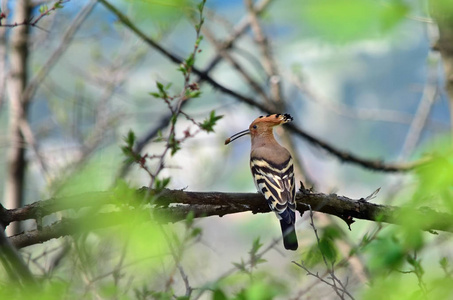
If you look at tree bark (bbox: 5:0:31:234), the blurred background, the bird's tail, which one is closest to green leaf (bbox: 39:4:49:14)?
the blurred background

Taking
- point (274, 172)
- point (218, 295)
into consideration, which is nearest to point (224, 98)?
point (274, 172)

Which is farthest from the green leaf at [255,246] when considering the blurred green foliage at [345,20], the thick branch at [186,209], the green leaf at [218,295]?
the blurred green foliage at [345,20]

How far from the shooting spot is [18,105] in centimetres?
574

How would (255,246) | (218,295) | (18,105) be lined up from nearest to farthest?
(218,295), (255,246), (18,105)

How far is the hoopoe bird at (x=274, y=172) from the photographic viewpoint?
2799mm

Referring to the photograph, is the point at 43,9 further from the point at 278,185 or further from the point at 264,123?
the point at 264,123

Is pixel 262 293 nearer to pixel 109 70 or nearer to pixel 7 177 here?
pixel 7 177

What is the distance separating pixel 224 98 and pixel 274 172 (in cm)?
301

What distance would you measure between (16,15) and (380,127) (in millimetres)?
10967

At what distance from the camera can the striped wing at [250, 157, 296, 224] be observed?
9.16ft

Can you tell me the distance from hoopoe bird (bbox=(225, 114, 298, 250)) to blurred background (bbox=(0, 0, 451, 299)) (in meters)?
0.16

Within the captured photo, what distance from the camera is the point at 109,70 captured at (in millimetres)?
6980

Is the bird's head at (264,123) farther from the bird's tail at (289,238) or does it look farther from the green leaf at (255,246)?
the green leaf at (255,246)

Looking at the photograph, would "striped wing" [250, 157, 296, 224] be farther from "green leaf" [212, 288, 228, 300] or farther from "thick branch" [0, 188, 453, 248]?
"green leaf" [212, 288, 228, 300]
